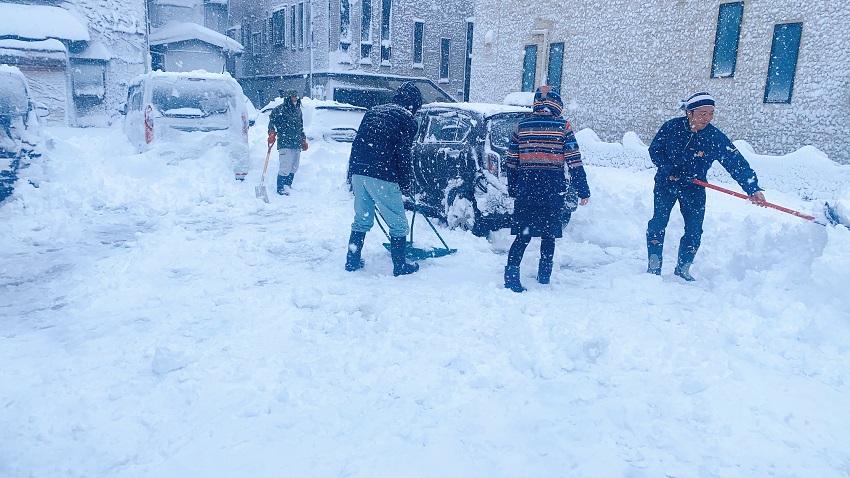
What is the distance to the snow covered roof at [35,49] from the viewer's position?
19047 mm

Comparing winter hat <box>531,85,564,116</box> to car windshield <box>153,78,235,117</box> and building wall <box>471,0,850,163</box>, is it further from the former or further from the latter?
building wall <box>471,0,850,163</box>

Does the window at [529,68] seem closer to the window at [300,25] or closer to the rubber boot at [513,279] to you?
the window at [300,25]

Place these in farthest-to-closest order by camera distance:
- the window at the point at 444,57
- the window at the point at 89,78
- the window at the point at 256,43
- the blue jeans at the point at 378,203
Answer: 1. the window at the point at 256,43
2. the window at the point at 444,57
3. the window at the point at 89,78
4. the blue jeans at the point at 378,203

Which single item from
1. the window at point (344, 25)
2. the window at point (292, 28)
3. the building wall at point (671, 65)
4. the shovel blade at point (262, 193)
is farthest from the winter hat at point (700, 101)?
the window at point (292, 28)

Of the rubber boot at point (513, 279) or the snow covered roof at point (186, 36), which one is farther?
the snow covered roof at point (186, 36)

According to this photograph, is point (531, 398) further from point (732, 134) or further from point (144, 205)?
point (732, 134)

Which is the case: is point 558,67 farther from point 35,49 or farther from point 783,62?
point 35,49

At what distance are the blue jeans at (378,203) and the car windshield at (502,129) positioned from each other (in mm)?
1622

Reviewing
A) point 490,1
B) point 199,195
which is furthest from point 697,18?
point 199,195

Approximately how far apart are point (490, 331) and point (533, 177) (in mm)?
1597

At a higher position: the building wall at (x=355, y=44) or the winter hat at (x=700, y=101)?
the building wall at (x=355, y=44)

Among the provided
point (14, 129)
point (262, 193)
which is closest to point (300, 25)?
point (262, 193)

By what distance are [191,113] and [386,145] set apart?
18.8 ft

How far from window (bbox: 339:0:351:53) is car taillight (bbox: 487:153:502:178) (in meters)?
19.9
